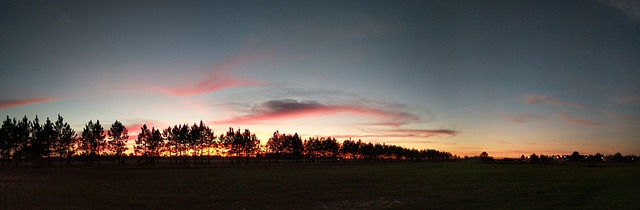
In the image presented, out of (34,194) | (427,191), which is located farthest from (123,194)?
(427,191)

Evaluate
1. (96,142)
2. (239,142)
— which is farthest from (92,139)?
(239,142)

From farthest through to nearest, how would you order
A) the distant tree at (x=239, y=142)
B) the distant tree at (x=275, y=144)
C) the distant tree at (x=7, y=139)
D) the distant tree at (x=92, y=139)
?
the distant tree at (x=275, y=144), the distant tree at (x=239, y=142), the distant tree at (x=92, y=139), the distant tree at (x=7, y=139)

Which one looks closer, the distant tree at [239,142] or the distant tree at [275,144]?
the distant tree at [239,142]

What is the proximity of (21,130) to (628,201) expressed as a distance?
136137 millimetres

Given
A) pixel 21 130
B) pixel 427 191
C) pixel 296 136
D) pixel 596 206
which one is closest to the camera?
pixel 596 206

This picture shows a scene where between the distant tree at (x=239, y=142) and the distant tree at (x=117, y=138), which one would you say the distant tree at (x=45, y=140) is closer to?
the distant tree at (x=117, y=138)

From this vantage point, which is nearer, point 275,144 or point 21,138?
point 21,138

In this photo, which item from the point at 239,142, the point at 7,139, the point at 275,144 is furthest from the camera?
the point at 275,144

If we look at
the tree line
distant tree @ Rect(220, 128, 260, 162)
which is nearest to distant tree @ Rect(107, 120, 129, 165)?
the tree line

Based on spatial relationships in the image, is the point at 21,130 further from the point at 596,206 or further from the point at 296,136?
the point at 596,206

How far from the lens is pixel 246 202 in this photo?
31.3m

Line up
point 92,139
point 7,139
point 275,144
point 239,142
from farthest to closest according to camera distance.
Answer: point 275,144, point 239,142, point 92,139, point 7,139

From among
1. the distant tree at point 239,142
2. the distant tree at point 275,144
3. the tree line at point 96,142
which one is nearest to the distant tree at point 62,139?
the tree line at point 96,142

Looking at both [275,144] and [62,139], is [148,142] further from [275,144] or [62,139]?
[275,144]
